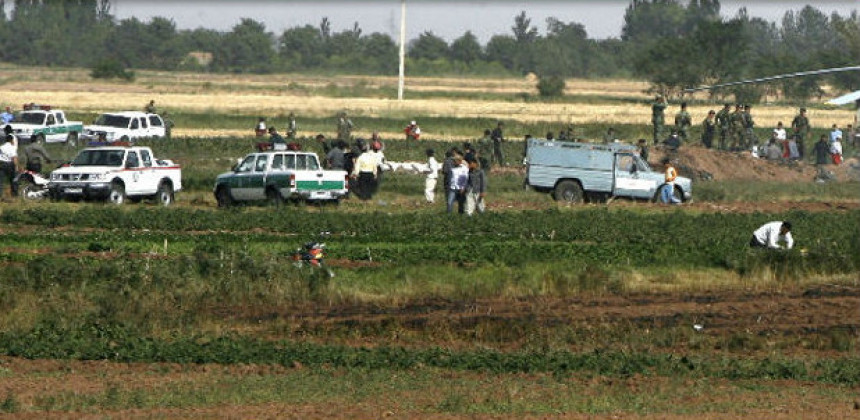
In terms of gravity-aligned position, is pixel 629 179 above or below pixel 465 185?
below

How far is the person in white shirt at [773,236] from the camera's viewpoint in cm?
2719

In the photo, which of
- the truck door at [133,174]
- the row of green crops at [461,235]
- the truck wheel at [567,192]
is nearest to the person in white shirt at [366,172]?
the row of green crops at [461,235]

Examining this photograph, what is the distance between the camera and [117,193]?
36.4 metres

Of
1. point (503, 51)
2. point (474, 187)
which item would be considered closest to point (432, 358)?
point (474, 187)

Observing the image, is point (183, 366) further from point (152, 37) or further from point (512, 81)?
point (152, 37)

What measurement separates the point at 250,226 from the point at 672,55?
67.6m

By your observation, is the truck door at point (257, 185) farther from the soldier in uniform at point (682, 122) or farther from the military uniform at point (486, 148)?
the soldier in uniform at point (682, 122)

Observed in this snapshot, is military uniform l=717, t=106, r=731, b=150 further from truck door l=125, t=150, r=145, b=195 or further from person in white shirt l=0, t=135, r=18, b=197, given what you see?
person in white shirt l=0, t=135, r=18, b=197

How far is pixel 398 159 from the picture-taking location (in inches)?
2046

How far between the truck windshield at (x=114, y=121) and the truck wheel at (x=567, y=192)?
21686mm

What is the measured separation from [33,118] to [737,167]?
2511 centimetres

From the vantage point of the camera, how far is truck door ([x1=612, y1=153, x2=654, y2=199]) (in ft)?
129

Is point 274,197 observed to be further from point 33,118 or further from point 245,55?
point 245,55

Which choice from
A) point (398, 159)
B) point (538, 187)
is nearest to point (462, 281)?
point (538, 187)
